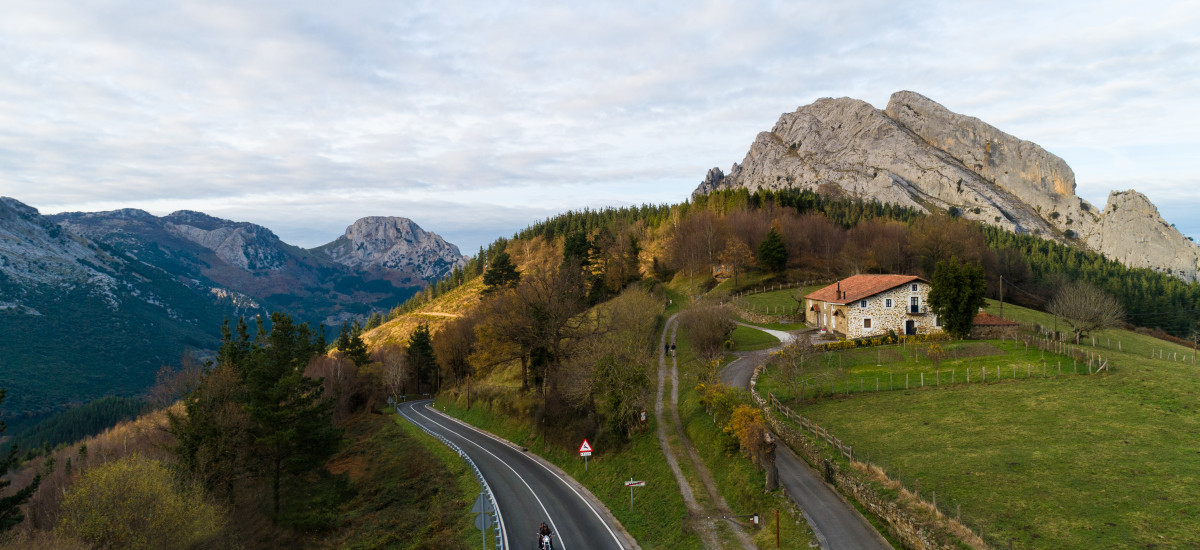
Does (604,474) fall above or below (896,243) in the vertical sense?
below

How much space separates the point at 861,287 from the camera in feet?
204

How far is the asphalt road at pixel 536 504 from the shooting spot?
26.6 metres

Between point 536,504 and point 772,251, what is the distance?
70323 millimetres

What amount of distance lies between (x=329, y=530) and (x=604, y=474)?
2146 cm

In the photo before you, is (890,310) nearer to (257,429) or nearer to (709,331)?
(709,331)

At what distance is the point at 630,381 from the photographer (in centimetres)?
3847

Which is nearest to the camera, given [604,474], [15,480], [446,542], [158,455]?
[446,542]

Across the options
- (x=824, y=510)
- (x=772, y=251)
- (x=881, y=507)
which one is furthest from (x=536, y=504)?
(x=772, y=251)

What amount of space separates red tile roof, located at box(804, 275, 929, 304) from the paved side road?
34289mm

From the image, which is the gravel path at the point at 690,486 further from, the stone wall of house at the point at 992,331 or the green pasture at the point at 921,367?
the stone wall of house at the point at 992,331

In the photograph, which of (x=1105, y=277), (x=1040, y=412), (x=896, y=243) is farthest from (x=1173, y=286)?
(x=1040, y=412)

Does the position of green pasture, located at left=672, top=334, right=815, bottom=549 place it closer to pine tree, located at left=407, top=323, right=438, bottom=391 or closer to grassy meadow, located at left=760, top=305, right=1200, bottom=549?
grassy meadow, located at left=760, top=305, right=1200, bottom=549

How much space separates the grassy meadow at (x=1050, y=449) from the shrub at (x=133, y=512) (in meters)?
37.8

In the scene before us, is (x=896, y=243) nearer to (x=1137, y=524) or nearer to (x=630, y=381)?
(x=630, y=381)
